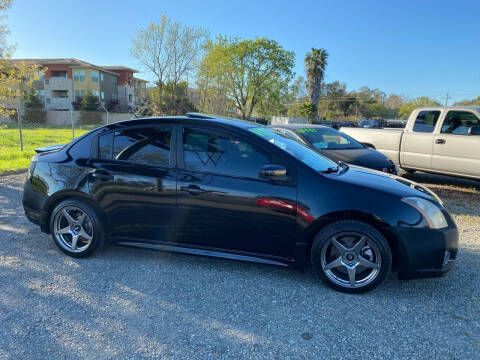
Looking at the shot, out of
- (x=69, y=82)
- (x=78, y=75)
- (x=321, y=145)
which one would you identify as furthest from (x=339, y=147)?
(x=69, y=82)

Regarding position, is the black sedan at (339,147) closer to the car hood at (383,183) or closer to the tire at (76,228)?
the car hood at (383,183)

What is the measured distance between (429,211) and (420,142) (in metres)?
5.68

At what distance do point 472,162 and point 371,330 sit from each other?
20.4 ft

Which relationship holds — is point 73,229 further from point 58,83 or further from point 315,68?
point 58,83

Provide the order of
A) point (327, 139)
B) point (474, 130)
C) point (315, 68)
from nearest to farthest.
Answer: point (474, 130) < point (327, 139) < point (315, 68)

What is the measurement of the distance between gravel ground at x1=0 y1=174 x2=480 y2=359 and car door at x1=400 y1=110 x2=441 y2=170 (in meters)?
4.50

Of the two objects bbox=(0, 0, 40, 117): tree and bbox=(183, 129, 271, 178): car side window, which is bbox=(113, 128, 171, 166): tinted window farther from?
bbox=(0, 0, 40, 117): tree

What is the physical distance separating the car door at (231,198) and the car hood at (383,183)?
2.06 feet

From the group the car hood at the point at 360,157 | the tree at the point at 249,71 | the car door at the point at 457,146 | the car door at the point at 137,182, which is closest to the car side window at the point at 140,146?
the car door at the point at 137,182

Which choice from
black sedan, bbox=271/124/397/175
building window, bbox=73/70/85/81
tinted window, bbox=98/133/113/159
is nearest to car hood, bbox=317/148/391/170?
black sedan, bbox=271/124/397/175

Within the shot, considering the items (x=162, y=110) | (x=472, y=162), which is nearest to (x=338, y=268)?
(x=472, y=162)

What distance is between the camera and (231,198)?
133 inches

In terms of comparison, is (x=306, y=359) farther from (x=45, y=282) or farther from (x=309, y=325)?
(x=45, y=282)

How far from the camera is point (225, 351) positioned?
245cm
